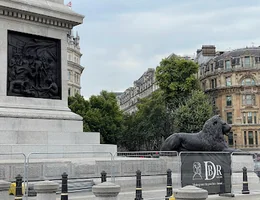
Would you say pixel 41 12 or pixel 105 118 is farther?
pixel 105 118

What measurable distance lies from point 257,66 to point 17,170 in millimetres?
68331

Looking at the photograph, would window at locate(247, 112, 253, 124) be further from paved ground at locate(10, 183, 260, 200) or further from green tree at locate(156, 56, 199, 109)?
paved ground at locate(10, 183, 260, 200)

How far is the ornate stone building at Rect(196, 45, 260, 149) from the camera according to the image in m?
77.9

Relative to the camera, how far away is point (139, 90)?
4852 inches

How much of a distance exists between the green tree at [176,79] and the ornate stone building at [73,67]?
37062mm

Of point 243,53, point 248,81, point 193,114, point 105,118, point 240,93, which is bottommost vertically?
point 105,118

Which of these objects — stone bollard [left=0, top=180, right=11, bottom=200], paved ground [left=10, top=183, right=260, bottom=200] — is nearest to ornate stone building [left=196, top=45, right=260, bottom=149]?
paved ground [left=10, top=183, right=260, bottom=200]

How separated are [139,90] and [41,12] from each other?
10076cm

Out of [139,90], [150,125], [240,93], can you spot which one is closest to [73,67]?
[139,90]

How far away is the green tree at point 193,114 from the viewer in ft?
190

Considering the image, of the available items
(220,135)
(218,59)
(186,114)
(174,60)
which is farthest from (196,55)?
(220,135)

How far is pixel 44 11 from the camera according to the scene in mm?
22891

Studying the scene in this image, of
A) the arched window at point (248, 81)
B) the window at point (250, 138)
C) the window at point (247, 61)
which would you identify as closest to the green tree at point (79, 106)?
the arched window at point (248, 81)

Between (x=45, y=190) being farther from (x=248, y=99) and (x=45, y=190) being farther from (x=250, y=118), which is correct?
(x=248, y=99)
